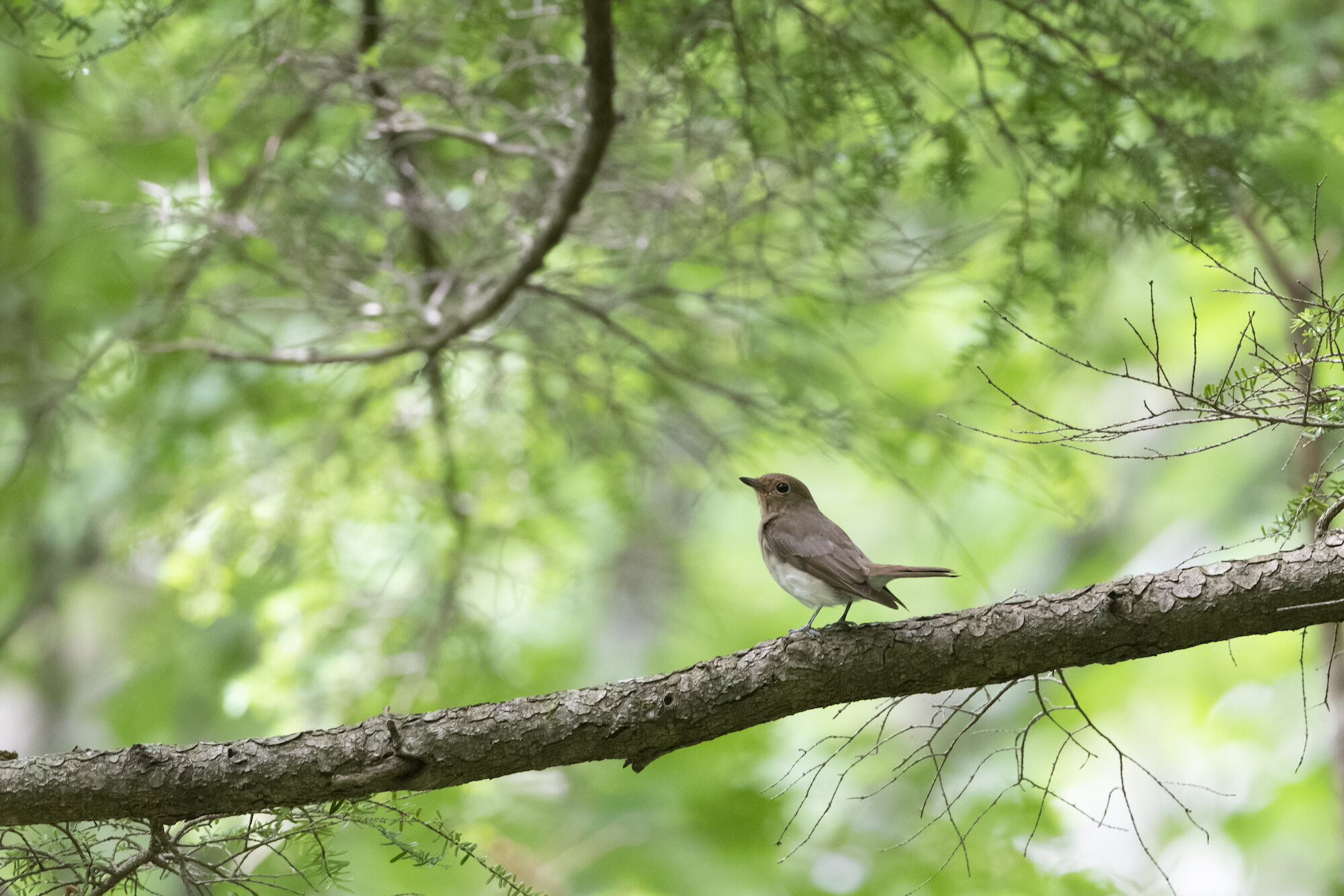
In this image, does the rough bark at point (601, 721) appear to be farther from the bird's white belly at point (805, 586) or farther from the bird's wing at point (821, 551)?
the bird's white belly at point (805, 586)

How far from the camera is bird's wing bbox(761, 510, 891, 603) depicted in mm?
3002

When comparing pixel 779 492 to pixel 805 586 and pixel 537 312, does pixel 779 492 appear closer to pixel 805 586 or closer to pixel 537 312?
pixel 805 586

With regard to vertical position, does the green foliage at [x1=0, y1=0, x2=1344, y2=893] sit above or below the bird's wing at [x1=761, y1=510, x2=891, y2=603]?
above

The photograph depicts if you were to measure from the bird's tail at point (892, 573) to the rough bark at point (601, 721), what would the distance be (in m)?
0.28

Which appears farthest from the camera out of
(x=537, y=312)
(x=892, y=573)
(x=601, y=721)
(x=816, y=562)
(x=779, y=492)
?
(x=537, y=312)

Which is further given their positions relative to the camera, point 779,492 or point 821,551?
point 779,492

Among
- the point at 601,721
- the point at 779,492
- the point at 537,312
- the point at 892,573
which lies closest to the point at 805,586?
the point at 892,573

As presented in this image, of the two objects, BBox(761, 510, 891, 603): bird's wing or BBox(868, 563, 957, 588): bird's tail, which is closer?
BBox(868, 563, 957, 588): bird's tail

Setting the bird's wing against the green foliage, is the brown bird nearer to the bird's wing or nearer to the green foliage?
the bird's wing

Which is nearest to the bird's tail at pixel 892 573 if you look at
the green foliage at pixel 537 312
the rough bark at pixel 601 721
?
the rough bark at pixel 601 721

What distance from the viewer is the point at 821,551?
3.19m

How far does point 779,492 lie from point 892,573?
1009mm

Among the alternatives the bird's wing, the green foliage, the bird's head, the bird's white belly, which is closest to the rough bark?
the green foliage

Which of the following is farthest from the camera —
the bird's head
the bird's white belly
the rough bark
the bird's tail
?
the bird's head
